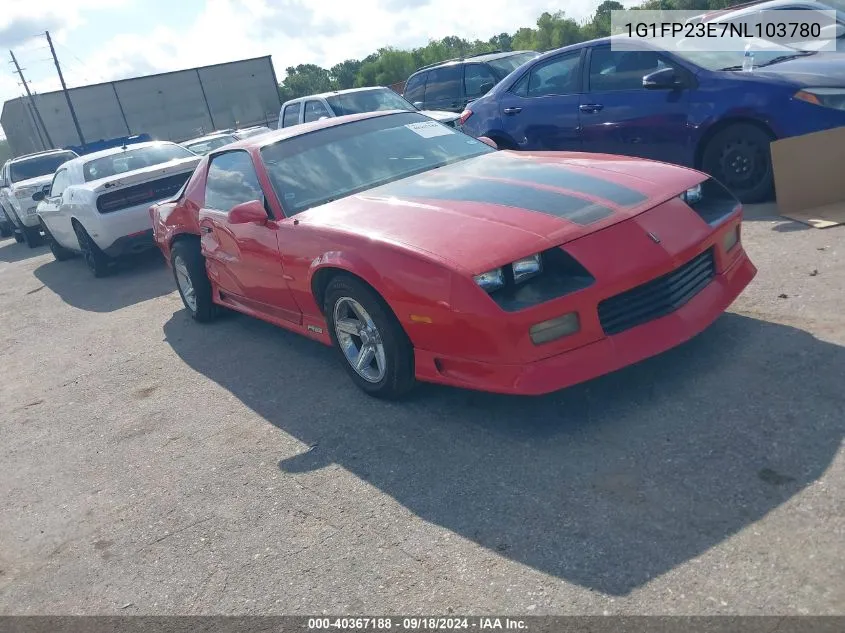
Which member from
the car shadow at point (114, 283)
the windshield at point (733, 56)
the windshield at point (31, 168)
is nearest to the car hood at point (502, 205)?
the windshield at point (733, 56)

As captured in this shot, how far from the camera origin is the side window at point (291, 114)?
40.4 feet

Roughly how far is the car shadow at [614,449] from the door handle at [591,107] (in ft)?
12.2

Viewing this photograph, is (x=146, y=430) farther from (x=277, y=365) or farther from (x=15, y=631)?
(x=15, y=631)

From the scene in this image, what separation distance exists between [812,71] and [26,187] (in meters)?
14.1

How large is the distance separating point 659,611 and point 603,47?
20.8ft

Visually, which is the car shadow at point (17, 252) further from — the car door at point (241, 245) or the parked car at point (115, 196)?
the car door at point (241, 245)

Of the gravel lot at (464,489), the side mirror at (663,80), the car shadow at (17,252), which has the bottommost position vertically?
the car shadow at (17,252)

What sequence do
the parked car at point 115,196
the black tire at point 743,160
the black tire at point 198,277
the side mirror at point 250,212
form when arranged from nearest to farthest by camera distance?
the side mirror at point 250,212, the black tire at point 198,277, the black tire at point 743,160, the parked car at point 115,196

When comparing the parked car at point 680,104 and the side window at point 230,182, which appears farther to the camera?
the parked car at point 680,104

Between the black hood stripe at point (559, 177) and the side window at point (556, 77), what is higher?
the side window at point (556, 77)

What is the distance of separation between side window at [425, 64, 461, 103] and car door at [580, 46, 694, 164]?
5.40 meters

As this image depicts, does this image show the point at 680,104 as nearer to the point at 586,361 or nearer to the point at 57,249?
the point at 586,361

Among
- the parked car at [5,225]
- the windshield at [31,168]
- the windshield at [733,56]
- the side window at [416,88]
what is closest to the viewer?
the windshield at [733,56]

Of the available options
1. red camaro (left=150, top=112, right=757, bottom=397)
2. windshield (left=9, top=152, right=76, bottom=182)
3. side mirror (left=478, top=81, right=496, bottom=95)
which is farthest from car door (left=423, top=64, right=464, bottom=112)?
windshield (left=9, top=152, right=76, bottom=182)
